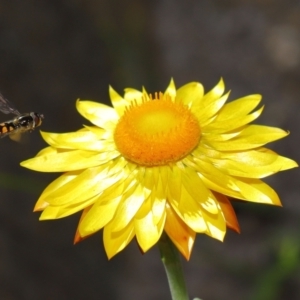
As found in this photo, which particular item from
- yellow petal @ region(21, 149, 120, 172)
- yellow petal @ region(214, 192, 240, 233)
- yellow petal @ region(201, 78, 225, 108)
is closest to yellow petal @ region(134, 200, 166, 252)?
yellow petal @ region(214, 192, 240, 233)

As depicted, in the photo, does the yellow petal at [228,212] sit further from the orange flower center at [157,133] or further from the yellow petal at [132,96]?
the yellow petal at [132,96]

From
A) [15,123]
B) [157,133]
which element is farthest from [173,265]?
[15,123]

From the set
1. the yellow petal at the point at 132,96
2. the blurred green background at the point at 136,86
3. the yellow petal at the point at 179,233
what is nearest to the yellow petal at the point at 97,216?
the yellow petal at the point at 179,233

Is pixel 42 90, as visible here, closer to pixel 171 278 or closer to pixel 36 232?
pixel 36 232

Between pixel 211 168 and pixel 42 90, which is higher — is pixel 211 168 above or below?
below

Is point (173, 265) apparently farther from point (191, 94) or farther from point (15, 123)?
point (15, 123)

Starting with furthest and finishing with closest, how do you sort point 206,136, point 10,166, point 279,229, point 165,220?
point 279,229, point 10,166, point 206,136, point 165,220

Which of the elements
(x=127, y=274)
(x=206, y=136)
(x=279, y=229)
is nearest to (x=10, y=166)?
(x=127, y=274)
